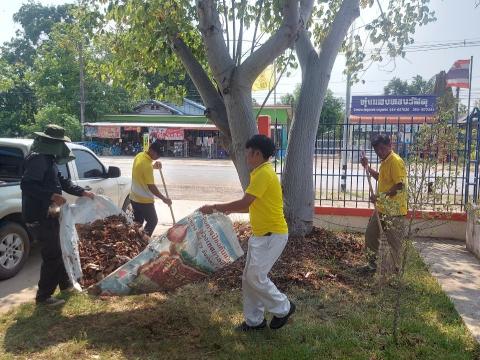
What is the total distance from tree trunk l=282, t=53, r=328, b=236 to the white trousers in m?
2.91

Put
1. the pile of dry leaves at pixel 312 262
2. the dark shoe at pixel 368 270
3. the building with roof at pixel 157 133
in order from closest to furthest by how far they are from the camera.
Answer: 1. the pile of dry leaves at pixel 312 262
2. the dark shoe at pixel 368 270
3. the building with roof at pixel 157 133

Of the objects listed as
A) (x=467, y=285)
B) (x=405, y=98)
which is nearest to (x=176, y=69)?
(x=467, y=285)

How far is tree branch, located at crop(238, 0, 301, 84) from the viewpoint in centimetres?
586

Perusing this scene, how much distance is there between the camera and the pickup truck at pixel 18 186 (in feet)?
18.0

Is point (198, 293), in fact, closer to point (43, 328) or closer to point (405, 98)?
point (43, 328)

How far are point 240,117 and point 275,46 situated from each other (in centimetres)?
101

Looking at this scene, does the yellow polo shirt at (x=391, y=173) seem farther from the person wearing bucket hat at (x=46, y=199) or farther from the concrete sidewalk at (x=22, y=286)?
the concrete sidewalk at (x=22, y=286)

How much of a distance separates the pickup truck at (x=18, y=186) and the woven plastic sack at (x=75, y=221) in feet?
3.72

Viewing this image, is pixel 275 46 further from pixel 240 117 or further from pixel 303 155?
pixel 303 155

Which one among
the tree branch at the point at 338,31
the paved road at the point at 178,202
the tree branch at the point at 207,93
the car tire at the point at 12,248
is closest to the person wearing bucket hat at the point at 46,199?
the paved road at the point at 178,202

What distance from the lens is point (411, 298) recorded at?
4980 mm

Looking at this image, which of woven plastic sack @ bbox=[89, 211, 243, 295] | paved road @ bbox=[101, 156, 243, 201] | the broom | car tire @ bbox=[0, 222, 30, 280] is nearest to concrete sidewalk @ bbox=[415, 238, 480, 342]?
the broom

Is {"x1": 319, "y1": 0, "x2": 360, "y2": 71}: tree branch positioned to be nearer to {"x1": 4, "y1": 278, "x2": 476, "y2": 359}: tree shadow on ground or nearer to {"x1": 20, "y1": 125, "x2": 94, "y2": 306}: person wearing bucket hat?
{"x1": 4, "y1": 278, "x2": 476, "y2": 359}: tree shadow on ground

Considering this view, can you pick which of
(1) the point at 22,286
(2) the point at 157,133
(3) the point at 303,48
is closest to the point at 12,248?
Answer: (1) the point at 22,286
